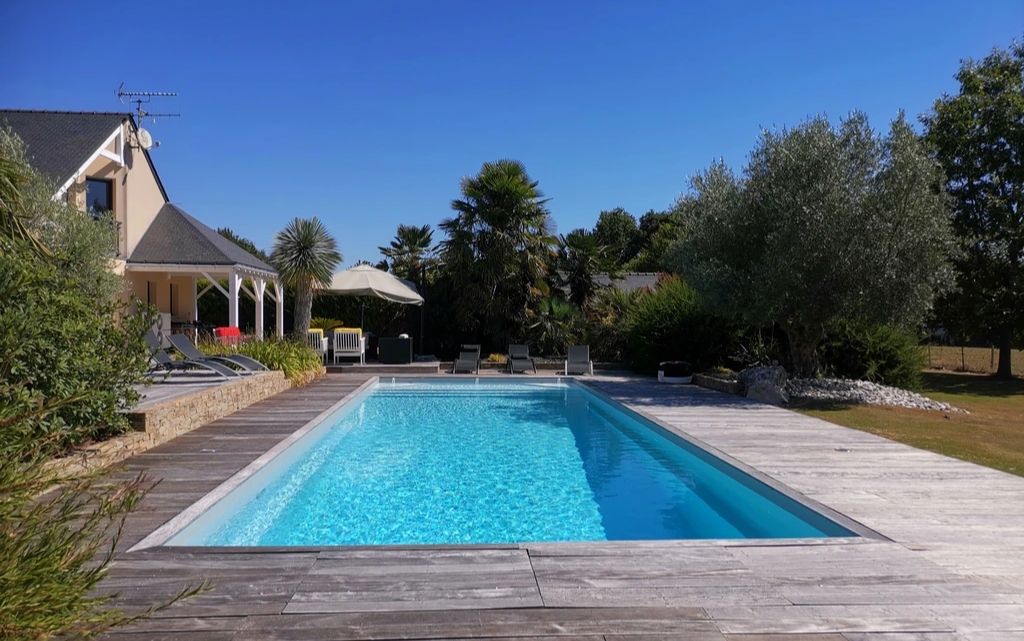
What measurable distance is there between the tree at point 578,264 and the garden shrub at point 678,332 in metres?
3.42

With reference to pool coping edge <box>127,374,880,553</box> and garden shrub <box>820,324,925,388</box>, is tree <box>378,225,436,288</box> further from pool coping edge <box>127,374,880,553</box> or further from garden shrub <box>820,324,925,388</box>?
pool coping edge <box>127,374,880,553</box>

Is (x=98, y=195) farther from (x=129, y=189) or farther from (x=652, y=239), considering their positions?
(x=652, y=239)

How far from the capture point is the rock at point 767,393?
1261cm

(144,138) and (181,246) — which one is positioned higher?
(144,138)

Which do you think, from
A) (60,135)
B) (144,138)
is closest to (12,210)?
(60,135)

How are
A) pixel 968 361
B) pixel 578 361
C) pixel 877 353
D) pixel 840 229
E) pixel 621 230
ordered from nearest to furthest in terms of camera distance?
pixel 840 229 → pixel 877 353 → pixel 578 361 → pixel 968 361 → pixel 621 230

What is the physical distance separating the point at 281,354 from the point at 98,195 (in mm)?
8754

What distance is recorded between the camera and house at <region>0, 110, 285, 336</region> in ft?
54.9

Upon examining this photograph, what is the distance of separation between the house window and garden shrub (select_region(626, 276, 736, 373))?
50.5 feet

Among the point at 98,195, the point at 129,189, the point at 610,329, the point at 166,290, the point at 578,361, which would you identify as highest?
the point at 129,189

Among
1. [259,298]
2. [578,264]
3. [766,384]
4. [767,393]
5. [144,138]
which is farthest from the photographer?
[578,264]

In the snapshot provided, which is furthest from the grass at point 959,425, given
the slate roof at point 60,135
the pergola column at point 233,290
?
the slate roof at point 60,135

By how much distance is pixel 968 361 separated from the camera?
2359 cm

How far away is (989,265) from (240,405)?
21.5 m
